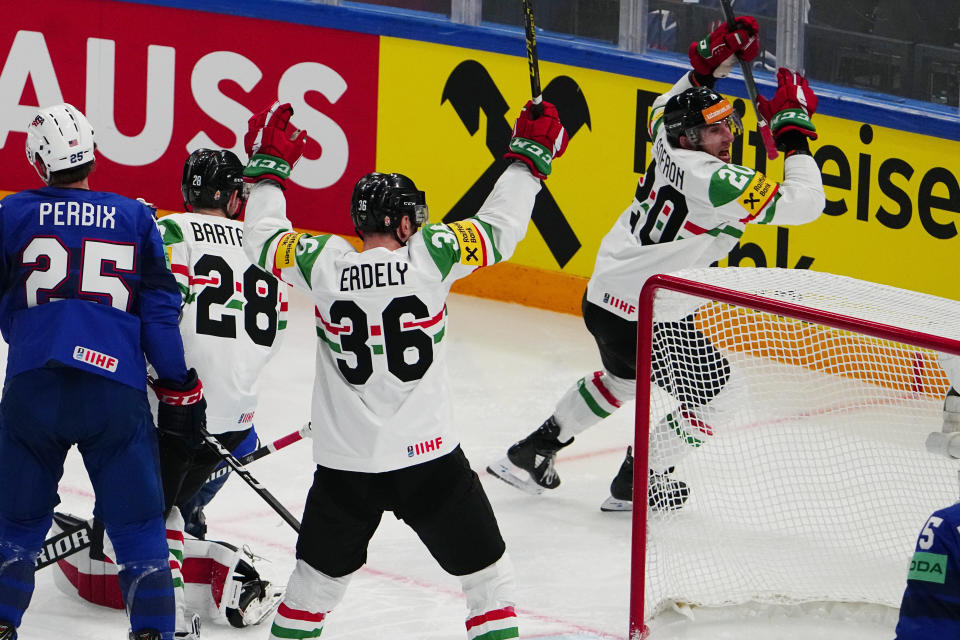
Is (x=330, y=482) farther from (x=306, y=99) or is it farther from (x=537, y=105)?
(x=306, y=99)

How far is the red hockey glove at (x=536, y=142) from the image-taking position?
3533 mm

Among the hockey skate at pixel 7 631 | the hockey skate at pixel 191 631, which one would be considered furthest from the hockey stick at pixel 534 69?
the hockey skate at pixel 7 631

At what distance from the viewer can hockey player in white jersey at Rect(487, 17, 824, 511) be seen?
4512 millimetres

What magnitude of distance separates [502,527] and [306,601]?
157 centimetres

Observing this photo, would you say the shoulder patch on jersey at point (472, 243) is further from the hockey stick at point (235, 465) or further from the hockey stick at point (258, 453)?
the hockey stick at point (258, 453)

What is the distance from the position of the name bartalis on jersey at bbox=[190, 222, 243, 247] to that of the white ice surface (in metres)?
1.01

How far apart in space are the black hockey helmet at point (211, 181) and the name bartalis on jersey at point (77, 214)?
62 cm

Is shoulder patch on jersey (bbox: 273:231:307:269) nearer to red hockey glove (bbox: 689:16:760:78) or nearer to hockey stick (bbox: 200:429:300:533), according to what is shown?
hockey stick (bbox: 200:429:300:533)

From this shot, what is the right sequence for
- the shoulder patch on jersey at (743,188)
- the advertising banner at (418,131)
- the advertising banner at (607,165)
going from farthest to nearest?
1. the advertising banner at (418,131)
2. the advertising banner at (607,165)
3. the shoulder patch on jersey at (743,188)

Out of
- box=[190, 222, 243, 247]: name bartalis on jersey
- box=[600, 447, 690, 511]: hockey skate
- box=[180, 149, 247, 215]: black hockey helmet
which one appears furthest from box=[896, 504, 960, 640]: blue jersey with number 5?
box=[180, 149, 247, 215]: black hockey helmet

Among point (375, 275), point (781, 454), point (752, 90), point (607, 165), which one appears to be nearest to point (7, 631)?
point (375, 275)

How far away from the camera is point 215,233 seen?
157 inches

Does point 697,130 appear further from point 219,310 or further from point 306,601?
point 306,601

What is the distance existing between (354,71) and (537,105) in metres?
3.64
